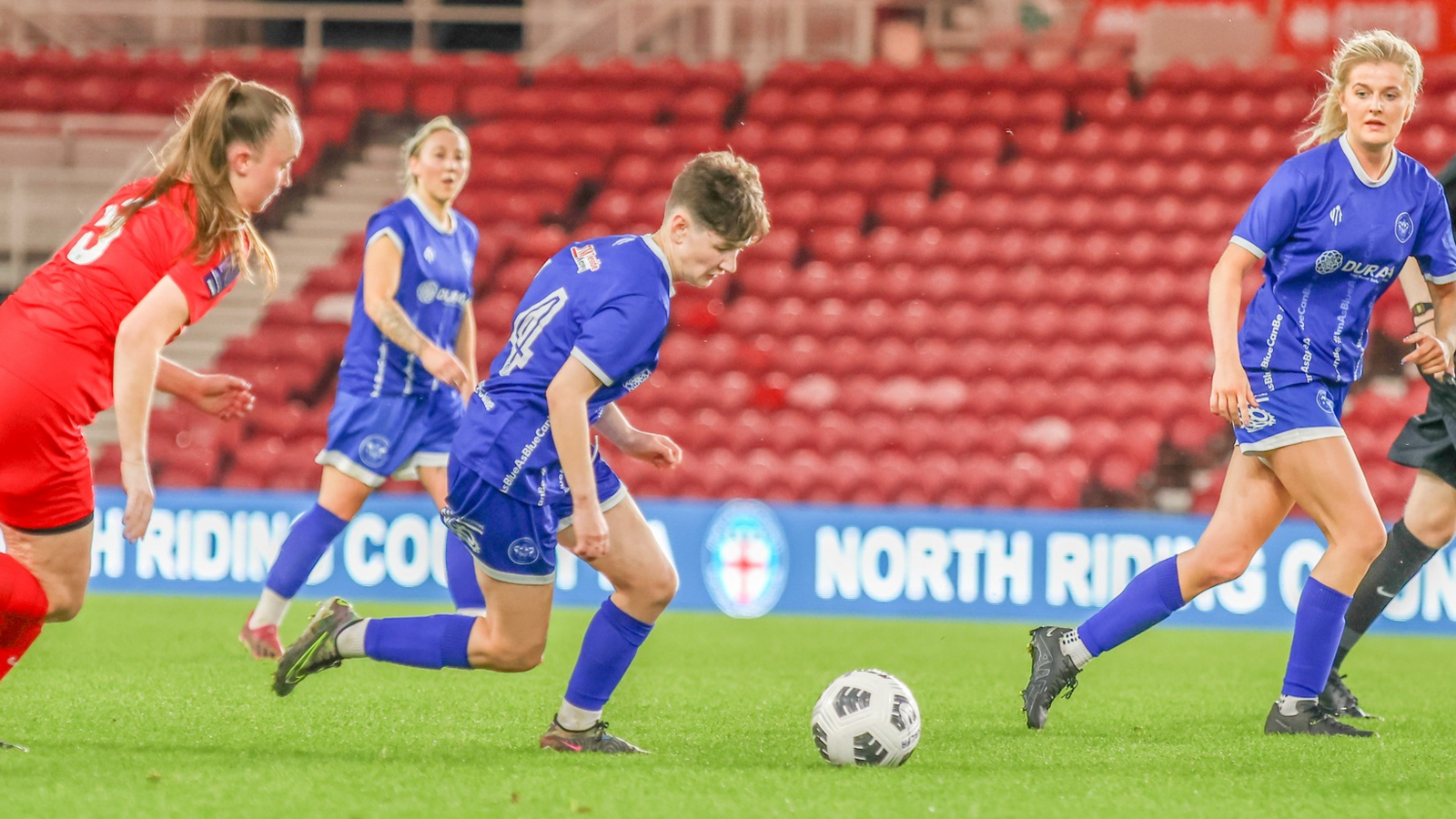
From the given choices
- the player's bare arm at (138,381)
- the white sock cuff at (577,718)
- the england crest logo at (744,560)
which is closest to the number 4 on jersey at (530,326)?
the player's bare arm at (138,381)

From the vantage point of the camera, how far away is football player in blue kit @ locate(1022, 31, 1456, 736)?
4.25m

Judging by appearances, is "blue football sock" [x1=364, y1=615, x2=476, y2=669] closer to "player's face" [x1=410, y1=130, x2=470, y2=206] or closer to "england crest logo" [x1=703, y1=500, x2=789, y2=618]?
"player's face" [x1=410, y1=130, x2=470, y2=206]

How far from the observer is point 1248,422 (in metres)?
4.21

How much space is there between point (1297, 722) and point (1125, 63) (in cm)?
944

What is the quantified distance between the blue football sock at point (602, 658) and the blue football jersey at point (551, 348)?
0.43 meters

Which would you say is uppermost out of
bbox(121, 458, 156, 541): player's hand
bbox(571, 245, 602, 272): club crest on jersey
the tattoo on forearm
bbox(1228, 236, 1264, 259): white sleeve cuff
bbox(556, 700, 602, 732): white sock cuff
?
bbox(1228, 236, 1264, 259): white sleeve cuff

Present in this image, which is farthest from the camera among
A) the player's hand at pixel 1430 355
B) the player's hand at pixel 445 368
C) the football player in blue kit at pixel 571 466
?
the player's hand at pixel 445 368

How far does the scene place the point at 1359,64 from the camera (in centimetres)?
430

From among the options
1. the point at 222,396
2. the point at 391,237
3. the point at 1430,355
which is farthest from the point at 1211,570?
the point at 391,237

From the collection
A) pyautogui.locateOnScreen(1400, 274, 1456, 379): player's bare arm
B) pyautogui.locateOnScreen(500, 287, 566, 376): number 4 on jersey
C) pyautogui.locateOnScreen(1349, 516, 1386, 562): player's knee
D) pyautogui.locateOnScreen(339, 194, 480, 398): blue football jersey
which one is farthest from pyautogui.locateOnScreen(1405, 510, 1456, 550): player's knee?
pyautogui.locateOnScreen(339, 194, 480, 398): blue football jersey

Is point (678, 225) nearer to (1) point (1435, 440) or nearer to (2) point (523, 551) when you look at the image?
(2) point (523, 551)

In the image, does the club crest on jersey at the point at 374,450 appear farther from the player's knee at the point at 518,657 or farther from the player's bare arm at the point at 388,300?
the player's knee at the point at 518,657

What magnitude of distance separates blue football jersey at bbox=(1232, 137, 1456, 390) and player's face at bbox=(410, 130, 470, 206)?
2919 millimetres

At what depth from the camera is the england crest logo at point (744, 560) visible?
823 cm
